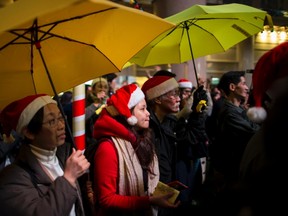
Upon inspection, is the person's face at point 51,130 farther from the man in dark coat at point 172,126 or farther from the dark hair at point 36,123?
the man in dark coat at point 172,126

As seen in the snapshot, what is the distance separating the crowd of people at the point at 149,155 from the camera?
3.30 ft

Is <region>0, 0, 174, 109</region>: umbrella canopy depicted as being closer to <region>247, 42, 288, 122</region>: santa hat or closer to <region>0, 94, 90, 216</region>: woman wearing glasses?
<region>0, 94, 90, 216</region>: woman wearing glasses

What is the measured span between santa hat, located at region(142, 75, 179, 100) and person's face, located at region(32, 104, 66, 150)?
5.04 ft

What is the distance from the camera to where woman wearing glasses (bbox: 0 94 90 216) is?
7.09 feet

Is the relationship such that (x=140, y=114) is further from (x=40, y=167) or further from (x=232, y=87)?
(x=232, y=87)

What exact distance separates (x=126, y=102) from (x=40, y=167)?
3.06 ft

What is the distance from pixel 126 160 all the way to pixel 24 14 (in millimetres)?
1374

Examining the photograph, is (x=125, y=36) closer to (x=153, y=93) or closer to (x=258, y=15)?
(x=153, y=93)

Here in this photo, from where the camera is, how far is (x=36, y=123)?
2492 mm

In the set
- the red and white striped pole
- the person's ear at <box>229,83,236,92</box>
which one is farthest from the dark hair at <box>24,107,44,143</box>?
the person's ear at <box>229,83,236,92</box>

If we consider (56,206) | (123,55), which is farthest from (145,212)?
(123,55)

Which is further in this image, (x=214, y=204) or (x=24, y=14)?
(x=24, y=14)

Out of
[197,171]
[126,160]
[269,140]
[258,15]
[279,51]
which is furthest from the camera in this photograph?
[197,171]

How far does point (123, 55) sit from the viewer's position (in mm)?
3057
